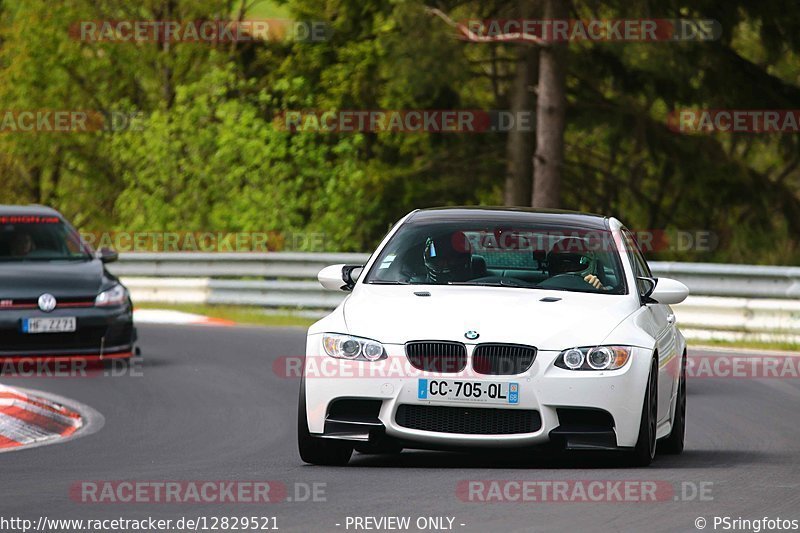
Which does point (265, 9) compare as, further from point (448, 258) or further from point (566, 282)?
point (566, 282)

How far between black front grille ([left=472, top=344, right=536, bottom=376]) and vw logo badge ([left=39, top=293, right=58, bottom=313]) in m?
7.53

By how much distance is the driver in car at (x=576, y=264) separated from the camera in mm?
10422

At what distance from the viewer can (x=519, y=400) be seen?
9211 mm

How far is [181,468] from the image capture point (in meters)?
9.88

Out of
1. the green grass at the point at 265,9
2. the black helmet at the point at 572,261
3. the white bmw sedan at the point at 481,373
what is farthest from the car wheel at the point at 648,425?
the green grass at the point at 265,9

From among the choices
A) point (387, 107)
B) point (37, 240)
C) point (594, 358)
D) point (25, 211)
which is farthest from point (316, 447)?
point (387, 107)

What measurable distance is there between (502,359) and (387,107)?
29.3 m

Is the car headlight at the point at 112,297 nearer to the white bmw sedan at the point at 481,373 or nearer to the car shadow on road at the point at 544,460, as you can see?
the car shadow on road at the point at 544,460

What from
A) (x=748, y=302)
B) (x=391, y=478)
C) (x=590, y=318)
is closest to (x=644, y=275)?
(x=590, y=318)

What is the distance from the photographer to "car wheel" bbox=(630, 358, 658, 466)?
948cm

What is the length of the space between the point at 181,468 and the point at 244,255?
1638 cm

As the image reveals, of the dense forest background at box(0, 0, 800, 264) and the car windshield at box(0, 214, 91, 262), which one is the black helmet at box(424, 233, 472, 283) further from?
the dense forest background at box(0, 0, 800, 264)

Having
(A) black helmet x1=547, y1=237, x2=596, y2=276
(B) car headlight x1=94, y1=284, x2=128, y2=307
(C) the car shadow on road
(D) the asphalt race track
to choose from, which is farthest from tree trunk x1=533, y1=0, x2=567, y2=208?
(C) the car shadow on road

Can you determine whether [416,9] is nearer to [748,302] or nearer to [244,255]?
[244,255]
